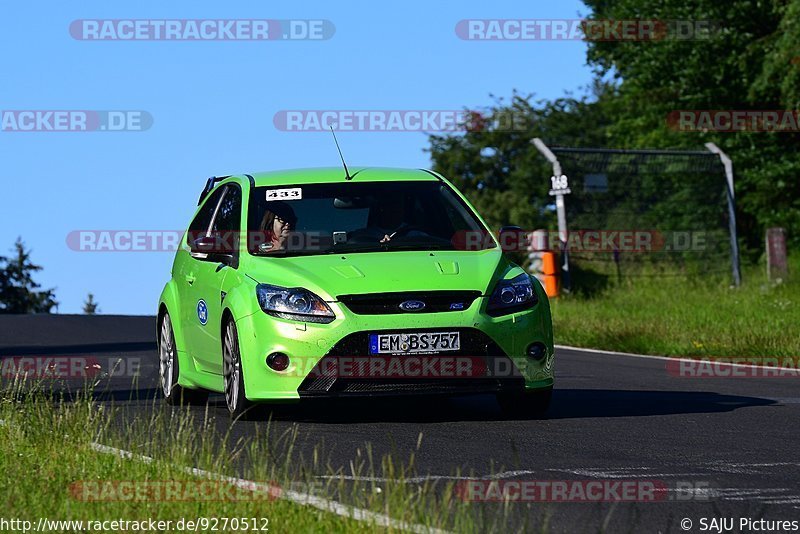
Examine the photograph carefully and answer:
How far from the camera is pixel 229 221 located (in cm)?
1247

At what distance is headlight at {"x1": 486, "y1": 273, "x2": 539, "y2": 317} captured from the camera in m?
10.8

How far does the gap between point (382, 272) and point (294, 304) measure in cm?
61

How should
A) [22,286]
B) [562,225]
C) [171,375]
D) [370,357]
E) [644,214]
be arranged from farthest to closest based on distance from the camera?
[22,286]
[644,214]
[562,225]
[171,375]
[370,357]

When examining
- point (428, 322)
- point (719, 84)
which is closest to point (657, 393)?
point (428, 322)

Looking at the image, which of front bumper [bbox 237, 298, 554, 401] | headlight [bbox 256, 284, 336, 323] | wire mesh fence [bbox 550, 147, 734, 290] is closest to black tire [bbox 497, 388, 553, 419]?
front bumper [bbox 237, 298, 554, 401]

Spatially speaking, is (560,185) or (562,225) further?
Answer: (562,225)

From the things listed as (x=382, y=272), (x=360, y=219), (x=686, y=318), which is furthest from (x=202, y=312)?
(x=686, y=318)

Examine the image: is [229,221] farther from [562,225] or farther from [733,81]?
[733,81]

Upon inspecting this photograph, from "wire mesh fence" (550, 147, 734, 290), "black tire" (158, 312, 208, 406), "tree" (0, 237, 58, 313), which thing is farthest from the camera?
"tree" (0, 237, 58, 313)

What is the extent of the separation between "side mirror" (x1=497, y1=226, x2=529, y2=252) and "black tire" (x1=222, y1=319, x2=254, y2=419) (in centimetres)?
200

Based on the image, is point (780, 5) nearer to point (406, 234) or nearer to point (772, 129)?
point (772, 129)

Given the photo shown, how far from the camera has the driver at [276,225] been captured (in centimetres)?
1159

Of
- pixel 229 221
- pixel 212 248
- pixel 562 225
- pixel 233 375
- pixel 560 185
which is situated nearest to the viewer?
pixel 233 375

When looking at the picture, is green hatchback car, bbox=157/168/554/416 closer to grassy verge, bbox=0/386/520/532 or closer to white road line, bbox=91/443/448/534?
grassy verge, bbox=0/386/520/532
